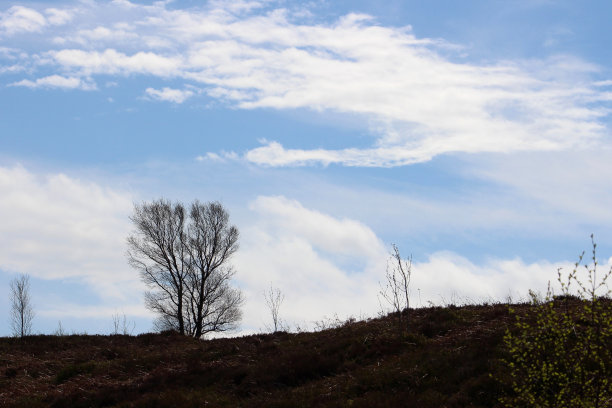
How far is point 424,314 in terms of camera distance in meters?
19.2

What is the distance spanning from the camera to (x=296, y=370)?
15547 millimetres

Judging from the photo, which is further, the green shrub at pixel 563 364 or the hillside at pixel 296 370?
the hillside at pixel 296 370

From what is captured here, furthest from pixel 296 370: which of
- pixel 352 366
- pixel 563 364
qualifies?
pixel 563 364

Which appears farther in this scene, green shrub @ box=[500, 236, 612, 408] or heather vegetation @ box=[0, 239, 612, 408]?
heather vegetation @ box=[0, 239, 612, 408]

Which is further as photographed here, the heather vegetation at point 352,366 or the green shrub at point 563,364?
the heather vegetation at point 352,366

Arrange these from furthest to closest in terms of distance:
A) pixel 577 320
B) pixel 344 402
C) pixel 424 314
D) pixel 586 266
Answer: pixel 424 314 < pixel 577 320 < pixel 344 402 < pixel 586 266

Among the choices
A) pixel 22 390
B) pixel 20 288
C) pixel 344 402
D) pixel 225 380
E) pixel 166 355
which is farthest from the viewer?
pixel 20 288

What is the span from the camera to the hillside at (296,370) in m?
12.7

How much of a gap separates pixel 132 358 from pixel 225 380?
6415 millimetres

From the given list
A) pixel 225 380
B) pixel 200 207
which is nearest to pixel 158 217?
pixel 200 207

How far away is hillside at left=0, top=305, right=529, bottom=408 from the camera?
12.7 metres

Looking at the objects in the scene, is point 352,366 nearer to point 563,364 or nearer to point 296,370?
point 296,370

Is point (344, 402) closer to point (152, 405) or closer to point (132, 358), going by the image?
point (152, 405)

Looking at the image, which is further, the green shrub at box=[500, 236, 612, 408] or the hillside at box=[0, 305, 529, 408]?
the hillside at box=[0, 305, 529, 408]
